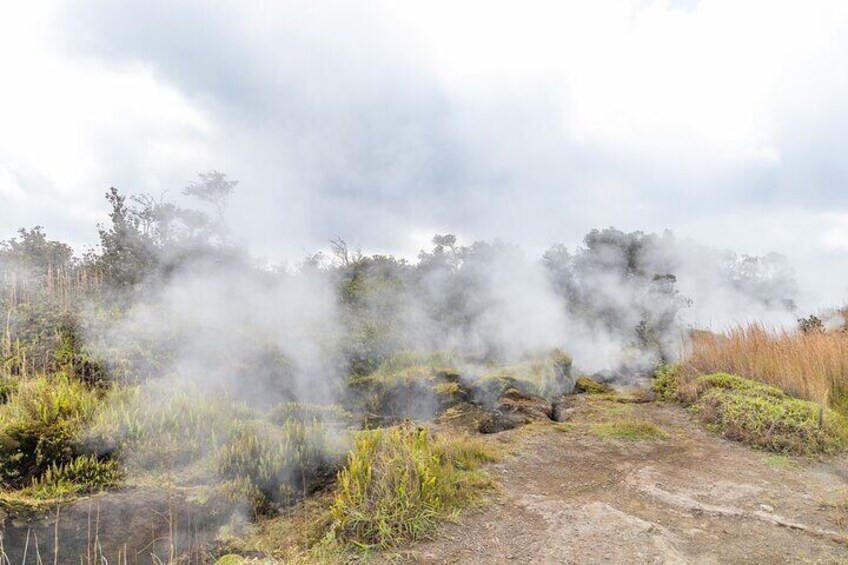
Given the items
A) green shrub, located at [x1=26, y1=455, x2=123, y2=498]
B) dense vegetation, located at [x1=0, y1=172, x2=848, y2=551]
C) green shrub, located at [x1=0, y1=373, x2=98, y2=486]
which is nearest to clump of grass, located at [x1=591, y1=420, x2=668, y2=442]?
dense vegetation, located at [x1=0, y1=172, x2=848, y2=551]

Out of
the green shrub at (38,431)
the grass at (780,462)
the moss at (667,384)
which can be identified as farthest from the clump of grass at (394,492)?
the moss at (667,384)

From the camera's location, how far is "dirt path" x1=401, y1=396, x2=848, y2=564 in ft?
10.7

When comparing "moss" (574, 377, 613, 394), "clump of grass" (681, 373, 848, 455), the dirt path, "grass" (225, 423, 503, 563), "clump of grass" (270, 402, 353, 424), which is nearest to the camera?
the dirt path

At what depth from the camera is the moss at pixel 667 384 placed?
8.41m

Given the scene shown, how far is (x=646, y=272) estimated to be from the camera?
47.7 feet

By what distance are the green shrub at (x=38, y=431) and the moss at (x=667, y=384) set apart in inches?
336

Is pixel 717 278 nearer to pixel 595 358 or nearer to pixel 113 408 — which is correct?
pixel 595 358

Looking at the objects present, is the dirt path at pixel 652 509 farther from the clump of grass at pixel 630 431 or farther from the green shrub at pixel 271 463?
the green shrub at pixel 271 463

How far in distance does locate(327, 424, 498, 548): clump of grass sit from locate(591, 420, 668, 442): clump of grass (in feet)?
8.24

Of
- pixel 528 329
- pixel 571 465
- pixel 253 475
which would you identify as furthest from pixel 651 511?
pixel 528 329

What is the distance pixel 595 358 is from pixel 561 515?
8768 mm

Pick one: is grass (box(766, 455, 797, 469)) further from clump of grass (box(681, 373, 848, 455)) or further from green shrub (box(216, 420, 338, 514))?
green shrub (box(216, 420, 338, 514))

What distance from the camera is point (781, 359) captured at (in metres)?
7.59

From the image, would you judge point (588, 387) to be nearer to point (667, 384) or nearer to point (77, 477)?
point (667, 384)
